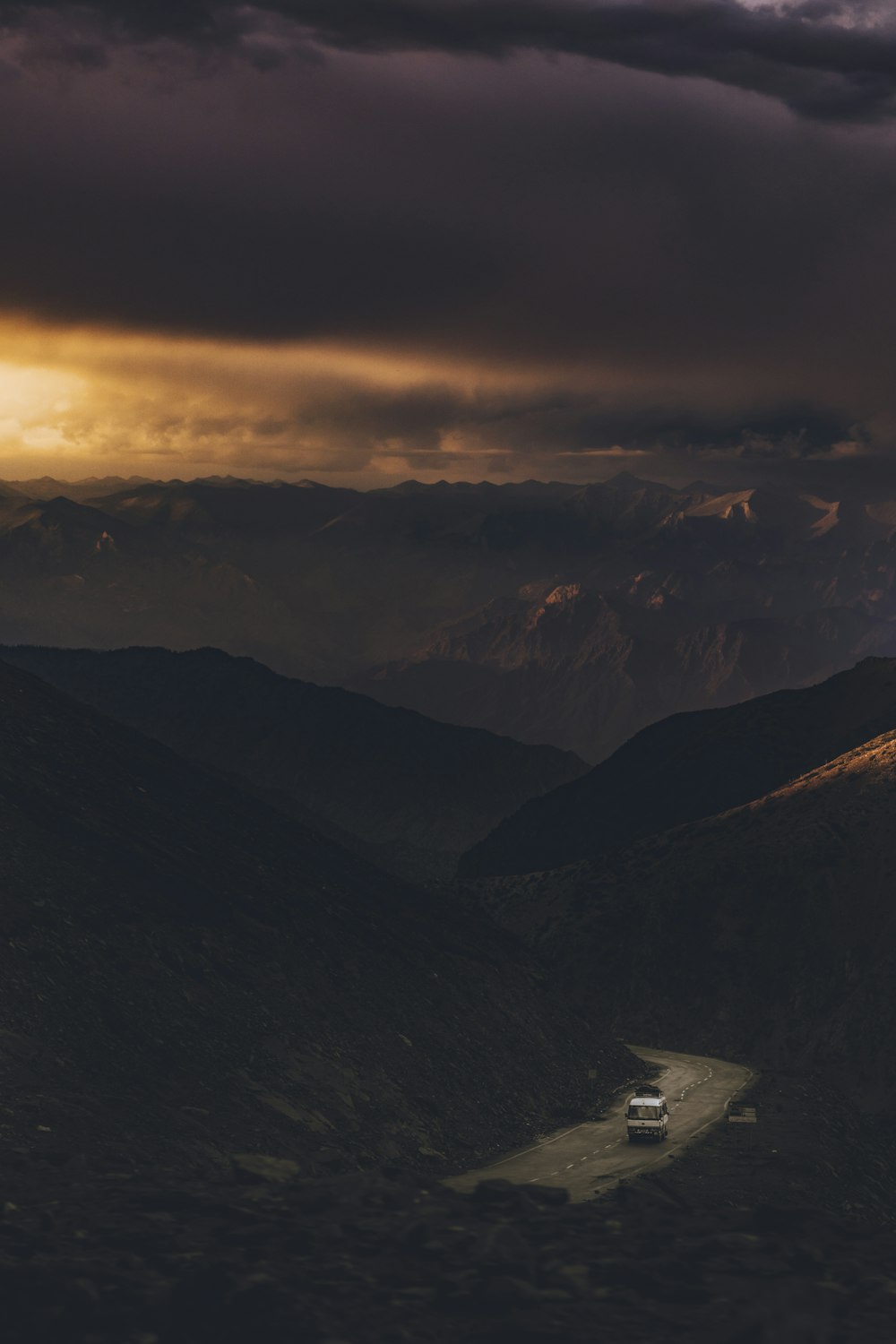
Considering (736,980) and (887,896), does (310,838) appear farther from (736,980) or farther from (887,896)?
(887,896)

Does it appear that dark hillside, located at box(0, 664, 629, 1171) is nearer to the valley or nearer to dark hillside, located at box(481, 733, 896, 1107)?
the valley

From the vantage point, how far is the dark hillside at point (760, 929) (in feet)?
517

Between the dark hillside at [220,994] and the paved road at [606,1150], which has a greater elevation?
the dark hillside at [220,994]

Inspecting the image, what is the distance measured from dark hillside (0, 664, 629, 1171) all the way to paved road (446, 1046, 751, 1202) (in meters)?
3.50

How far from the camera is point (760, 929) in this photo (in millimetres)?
171500

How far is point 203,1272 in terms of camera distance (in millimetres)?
39094

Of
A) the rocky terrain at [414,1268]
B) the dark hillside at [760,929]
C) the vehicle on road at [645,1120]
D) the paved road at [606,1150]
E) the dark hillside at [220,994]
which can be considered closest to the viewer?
the rocky terrain at [414,1268]

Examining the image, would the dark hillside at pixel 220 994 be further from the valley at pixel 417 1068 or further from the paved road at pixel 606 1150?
the paved road at pixel 606 1150

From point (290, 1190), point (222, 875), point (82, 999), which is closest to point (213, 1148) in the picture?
point (82, 999)

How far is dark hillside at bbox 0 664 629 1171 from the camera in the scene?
7381cm

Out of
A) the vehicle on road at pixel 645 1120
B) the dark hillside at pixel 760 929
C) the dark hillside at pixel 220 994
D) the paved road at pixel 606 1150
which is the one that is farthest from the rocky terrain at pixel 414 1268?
the dark hillside at pixel 760 929

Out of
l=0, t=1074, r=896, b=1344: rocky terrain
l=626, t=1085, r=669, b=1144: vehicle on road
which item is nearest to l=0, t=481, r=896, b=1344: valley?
l=0, t=1074, r=896, b=1344: rocky terrain

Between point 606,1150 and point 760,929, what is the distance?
8866cm

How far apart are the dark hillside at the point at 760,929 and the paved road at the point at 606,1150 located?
39.6m
